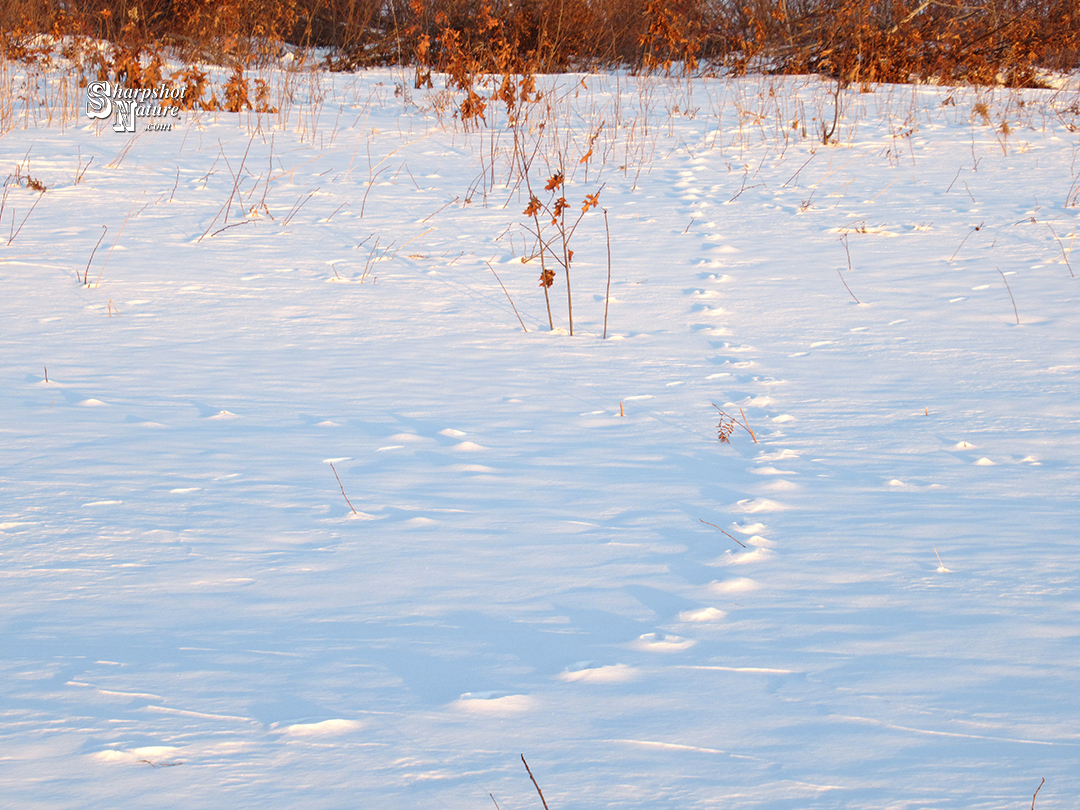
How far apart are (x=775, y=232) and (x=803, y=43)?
6.49m

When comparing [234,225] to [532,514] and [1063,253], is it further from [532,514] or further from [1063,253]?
[1063,253]

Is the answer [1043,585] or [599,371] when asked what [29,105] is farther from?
[1043,585]

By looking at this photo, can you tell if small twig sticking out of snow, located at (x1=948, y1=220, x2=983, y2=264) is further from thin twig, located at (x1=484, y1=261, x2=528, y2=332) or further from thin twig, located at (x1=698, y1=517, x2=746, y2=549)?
thin twig, located at (x1=698, y1=517, x2=746, y2=549)

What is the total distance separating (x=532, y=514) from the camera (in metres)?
2.11

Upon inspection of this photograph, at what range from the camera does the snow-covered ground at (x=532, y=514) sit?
131cm

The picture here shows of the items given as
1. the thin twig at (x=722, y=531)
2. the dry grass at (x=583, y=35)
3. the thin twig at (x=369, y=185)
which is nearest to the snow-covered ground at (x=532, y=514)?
the thin twig at (x=722, y=531)

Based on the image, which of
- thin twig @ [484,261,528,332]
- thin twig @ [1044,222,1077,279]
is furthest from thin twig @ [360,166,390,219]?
thin twig @ [1044,222,1077,279]

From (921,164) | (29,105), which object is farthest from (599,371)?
(29,105)

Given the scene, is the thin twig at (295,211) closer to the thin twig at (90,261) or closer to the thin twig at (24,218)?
the thin twig at (90,261)

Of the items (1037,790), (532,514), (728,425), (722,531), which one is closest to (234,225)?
(728,425)

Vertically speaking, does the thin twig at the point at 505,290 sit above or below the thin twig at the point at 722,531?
above

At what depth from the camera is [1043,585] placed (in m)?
1.78

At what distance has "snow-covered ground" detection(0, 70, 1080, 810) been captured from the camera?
4.31 feet

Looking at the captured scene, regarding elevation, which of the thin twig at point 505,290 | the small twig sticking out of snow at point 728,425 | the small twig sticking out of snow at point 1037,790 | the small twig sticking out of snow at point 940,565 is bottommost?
the small twig sticking out of snow at point 1037,790
